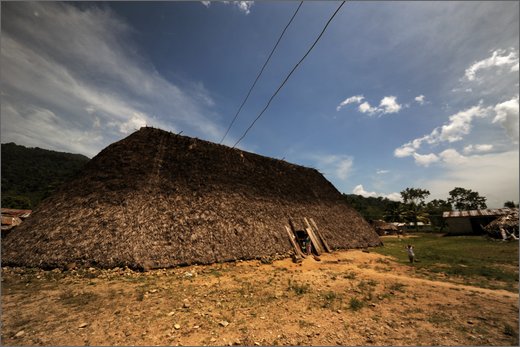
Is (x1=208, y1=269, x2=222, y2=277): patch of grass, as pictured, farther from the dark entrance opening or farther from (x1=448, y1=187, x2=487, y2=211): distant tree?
(x1=448, y1=187, x2=487, y2=211): distant tree

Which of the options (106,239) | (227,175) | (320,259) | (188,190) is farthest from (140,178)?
(320,259)

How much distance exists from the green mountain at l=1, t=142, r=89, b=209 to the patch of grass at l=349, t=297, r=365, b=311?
57.0 m

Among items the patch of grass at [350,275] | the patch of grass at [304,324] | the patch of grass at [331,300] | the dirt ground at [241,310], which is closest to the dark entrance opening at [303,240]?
the patch of grass at [350,275]

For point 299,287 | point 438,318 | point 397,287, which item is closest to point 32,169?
point 299,287

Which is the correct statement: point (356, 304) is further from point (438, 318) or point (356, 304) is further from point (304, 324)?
point (304, 324)

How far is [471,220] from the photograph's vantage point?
115 feet

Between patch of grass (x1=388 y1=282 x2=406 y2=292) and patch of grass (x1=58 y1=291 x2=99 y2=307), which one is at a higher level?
patch of grass (x1=58 y1=291 x2=99 y2=307)

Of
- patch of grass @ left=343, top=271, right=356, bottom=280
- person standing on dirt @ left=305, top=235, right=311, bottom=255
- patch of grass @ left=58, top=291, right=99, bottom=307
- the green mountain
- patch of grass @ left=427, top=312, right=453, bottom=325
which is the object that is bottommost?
patch of grass @ left=427, top=312, right=453, bottom=325

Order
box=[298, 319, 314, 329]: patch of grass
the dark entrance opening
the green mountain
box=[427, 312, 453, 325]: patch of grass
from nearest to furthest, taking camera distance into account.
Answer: box=[298, 319, 314, 329]: patch of grass → box=[427, 312, 453, 325]: patch of grass → the dark entrance opening → the green mountain

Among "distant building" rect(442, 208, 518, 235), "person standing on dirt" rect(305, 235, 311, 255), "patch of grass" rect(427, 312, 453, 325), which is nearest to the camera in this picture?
"patch of grass" rect(427, 312, 453, 325)

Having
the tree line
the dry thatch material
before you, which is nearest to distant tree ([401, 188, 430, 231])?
the tree line

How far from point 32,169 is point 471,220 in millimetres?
122244

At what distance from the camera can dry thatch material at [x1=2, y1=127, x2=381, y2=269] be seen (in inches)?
368

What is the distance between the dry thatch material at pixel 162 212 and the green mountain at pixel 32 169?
4593cm
